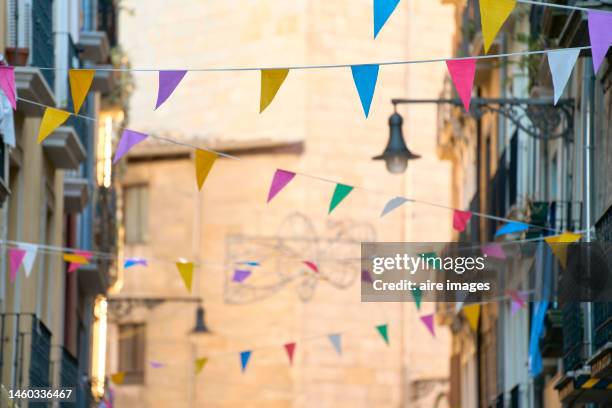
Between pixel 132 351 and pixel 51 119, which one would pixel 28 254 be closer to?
pixel 51 119

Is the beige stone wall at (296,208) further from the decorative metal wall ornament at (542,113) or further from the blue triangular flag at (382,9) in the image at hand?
the blue triangular flag at (382,9)

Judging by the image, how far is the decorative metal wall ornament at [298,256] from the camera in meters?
36.1

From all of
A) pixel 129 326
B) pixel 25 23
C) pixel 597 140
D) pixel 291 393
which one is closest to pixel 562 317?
pixel 597 140

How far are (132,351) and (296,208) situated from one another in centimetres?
428

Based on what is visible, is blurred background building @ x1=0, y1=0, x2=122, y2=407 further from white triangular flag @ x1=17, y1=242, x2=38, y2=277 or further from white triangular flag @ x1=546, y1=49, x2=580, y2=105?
white triangular flag @ x1=546, y1=49, x2=580, y2=105

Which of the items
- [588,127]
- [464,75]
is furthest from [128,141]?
[588,127]

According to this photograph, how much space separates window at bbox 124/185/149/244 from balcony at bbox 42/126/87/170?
15507 millimetres

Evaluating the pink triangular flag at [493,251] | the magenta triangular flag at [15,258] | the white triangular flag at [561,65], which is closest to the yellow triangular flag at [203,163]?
the pink triangular flag at [493,251]

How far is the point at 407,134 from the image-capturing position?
36375 millimetres

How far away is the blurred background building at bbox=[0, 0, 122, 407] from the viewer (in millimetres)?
18812

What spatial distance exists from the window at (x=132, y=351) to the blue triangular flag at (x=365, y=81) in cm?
2397

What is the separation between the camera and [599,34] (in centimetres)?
1313

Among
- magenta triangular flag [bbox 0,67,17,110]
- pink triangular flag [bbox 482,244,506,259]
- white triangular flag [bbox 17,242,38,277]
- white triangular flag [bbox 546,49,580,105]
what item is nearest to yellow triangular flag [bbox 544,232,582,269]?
pink triangular flag [bbox 482,244,506,259]

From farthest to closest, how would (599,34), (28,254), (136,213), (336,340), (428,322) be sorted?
1. (136,213)
2. (336,340)
3. (428,322)
4. (28,254)
5. (599,34)
